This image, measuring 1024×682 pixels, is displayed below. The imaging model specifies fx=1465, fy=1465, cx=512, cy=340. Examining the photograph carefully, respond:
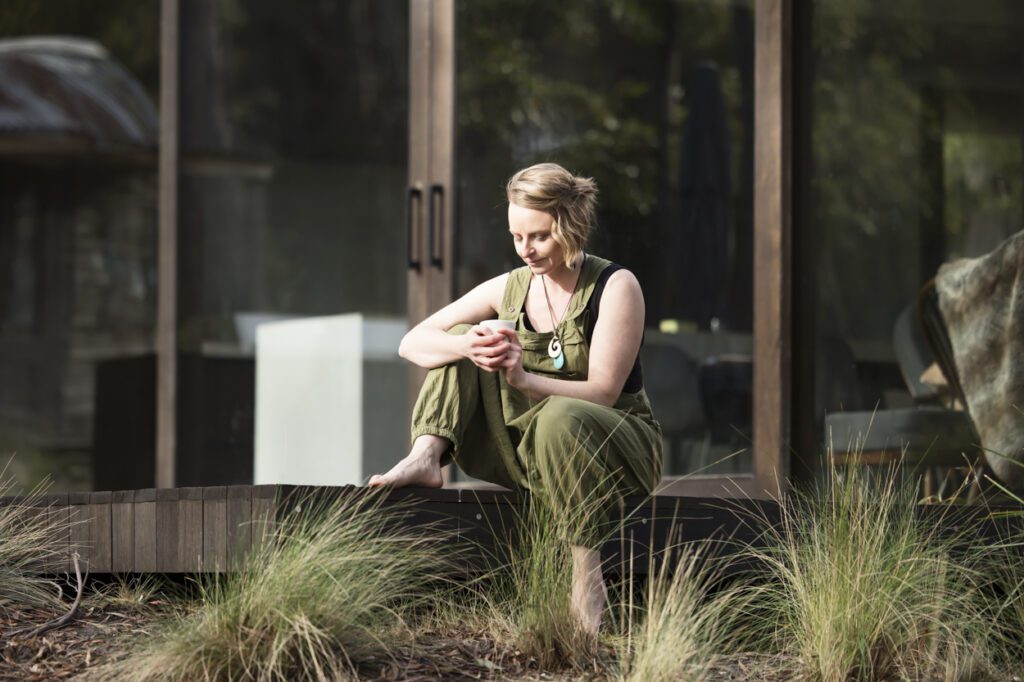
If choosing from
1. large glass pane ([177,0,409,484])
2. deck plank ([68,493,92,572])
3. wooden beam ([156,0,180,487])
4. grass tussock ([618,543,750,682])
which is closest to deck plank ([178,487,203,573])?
deck plank ([68,493,92,572])

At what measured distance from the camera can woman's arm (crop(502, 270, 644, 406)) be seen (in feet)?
10.8

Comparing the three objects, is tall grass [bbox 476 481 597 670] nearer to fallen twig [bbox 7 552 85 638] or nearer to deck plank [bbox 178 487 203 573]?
deck plank [bbox 178 487 203 573]

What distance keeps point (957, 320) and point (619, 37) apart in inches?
76.3

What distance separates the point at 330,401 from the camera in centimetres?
644

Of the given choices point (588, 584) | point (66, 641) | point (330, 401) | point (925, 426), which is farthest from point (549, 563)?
point (330, 401)

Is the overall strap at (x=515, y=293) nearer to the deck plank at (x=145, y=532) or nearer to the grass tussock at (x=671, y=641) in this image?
the grass tussock at (x=671, y=641)

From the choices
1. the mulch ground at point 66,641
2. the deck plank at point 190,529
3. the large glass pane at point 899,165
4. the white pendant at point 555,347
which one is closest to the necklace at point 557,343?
the white pendant at point 555,347

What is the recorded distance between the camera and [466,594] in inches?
136

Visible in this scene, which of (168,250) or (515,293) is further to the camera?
(168,250)

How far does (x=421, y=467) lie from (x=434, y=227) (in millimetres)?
2438

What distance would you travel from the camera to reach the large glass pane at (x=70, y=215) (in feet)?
31.5

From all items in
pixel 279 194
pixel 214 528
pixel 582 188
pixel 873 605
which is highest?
pixel 279 194

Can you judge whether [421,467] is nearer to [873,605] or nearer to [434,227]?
[873,605]

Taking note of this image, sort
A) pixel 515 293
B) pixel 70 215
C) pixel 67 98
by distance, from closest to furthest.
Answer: pixel 515 293, pixel 67 98, pixel 70 215
